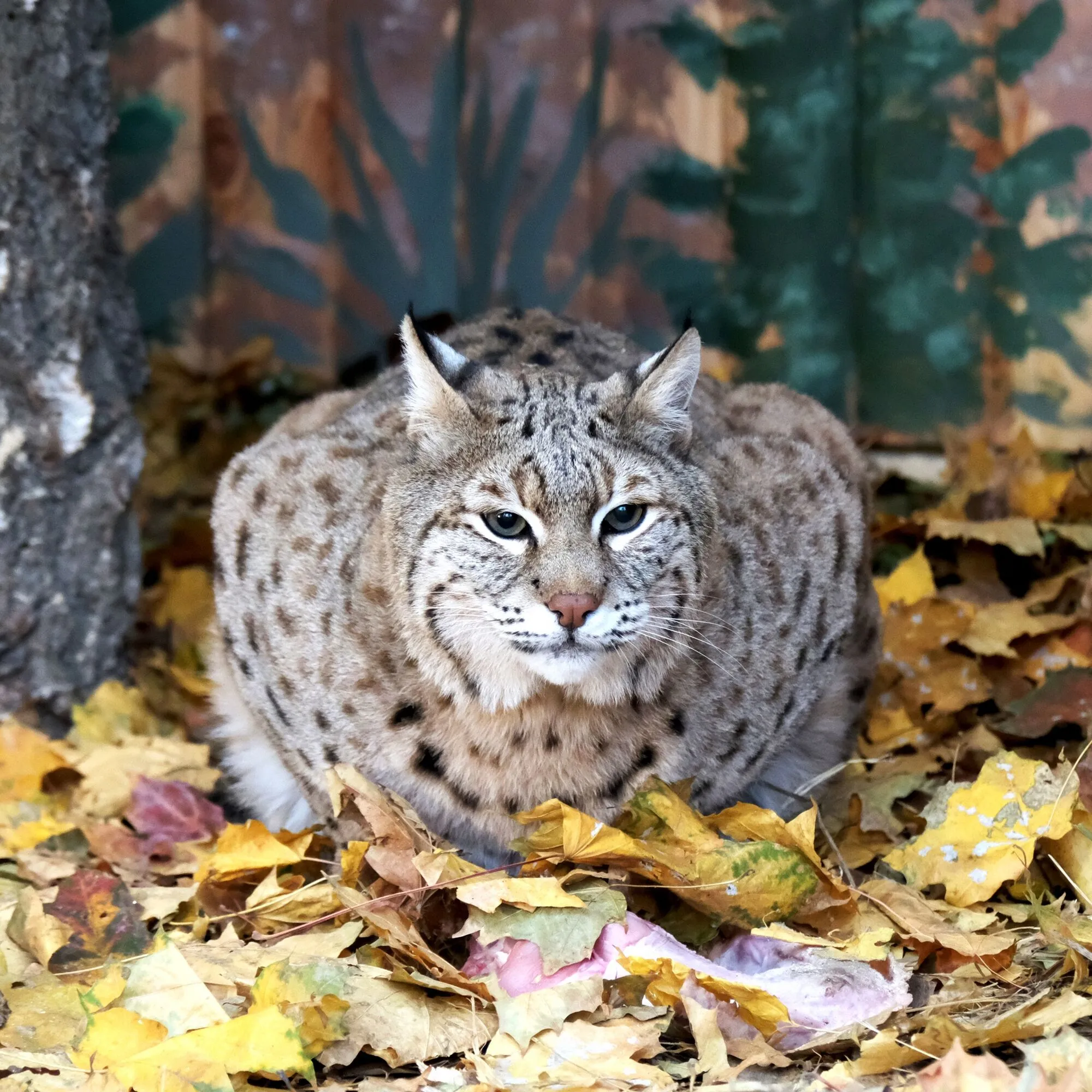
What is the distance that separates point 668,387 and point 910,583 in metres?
1.82

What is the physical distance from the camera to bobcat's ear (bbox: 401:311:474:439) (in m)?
3.18

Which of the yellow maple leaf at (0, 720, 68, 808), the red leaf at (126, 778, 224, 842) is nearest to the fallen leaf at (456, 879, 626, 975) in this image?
the red leaf at (126, 778, 224, 842)

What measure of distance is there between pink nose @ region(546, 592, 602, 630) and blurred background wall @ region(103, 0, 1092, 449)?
250 cm

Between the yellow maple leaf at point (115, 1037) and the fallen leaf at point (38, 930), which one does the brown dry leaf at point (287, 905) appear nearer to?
the fallen leaf at point (38, 930)

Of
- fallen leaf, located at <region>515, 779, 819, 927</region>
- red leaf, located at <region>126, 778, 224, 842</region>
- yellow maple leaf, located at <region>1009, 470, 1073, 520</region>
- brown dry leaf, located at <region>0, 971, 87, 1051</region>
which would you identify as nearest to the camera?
brown dry leaf, located at <region>0, 971, 87, 1051</region>

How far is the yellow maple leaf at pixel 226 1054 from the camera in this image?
251 cm

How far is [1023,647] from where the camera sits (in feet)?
14.7

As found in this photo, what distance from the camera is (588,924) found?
2922 millimetres

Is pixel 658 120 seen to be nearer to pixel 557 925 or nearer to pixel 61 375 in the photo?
pixel 61 375

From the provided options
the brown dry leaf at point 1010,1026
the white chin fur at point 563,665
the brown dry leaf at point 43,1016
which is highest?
the white chin fur at point 563,665

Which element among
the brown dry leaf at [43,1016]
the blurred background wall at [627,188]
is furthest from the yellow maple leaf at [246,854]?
the blurred background wall at [627,188]

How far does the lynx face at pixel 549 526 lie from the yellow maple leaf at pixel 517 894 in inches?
16.7

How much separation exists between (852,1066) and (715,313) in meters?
3.30

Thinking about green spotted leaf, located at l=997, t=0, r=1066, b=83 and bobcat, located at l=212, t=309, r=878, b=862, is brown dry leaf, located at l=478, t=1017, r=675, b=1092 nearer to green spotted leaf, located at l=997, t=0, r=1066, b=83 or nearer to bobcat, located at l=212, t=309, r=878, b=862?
bobcat, located at l=212, t=309, r=878, b=862
